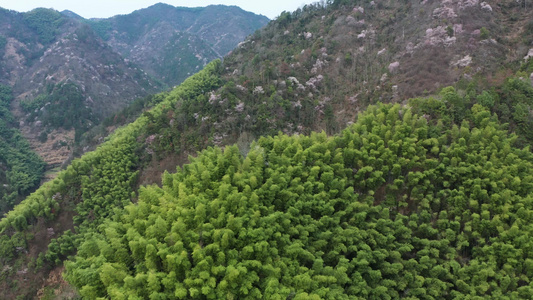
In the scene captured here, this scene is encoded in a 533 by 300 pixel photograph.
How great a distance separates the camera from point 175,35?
417 feet

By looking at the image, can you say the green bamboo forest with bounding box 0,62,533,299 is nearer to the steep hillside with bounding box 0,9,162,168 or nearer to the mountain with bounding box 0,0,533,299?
the mountain with bounding box 0,0,533,299

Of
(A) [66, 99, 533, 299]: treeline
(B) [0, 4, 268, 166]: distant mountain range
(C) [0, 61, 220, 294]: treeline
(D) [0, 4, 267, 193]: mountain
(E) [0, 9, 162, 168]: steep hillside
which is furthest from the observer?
(B) [0, 4, 268, 166]: distant mountain range

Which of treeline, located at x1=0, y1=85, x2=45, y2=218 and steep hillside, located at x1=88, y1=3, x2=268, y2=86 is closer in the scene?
treeline, located at x1=0, y1=85, x2=45, y2=218

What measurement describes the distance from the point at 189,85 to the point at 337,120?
23026mm

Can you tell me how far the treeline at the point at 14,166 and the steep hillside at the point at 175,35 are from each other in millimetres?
53673

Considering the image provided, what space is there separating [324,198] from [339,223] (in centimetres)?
143

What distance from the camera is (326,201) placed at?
629 inches

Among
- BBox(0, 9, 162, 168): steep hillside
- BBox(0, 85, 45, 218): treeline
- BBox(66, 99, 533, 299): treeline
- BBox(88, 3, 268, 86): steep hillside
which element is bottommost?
BBox(0, 85, 45, 218): treeline

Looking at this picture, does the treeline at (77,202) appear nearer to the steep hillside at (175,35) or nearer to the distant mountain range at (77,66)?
the distant mountain range at (77,66)

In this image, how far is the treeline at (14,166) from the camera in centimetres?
4446

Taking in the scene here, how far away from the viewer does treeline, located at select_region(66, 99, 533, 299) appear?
11.8 metres

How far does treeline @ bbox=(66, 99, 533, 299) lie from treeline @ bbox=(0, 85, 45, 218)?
3888 centimetres

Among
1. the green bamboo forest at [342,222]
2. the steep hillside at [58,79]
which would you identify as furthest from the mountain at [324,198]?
the steep hillside at [58,79]

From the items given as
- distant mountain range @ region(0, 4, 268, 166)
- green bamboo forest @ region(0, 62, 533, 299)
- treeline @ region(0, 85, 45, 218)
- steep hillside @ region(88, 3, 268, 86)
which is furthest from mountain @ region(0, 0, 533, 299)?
steep hillside @ region(88, 3, 268, 86)
